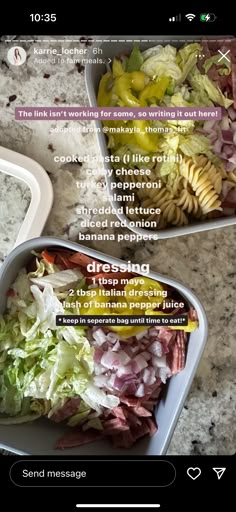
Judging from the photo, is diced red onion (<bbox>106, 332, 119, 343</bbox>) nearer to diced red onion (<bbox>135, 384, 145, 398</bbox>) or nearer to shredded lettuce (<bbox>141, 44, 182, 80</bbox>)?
diced red onion (<bbox>135, 384, 145, 398</bbox>)

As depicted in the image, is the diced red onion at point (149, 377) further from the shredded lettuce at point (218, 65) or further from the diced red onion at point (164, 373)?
the shredded lettuce at point (218, 65)

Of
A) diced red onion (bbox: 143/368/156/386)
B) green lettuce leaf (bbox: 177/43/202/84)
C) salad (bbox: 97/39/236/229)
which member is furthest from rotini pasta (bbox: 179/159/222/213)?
diced red onion (bbox: 143/368/156/386)

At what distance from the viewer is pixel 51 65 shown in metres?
0.73

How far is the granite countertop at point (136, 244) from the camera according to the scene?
74 cm
